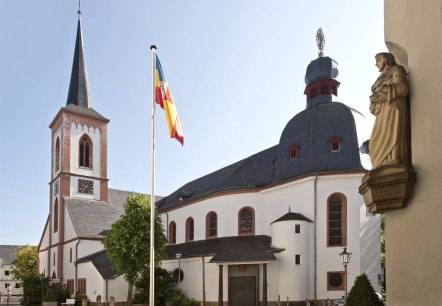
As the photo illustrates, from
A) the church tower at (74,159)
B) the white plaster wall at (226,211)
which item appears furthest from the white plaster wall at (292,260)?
the church tower at (74,159)

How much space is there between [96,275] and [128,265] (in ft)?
30.3

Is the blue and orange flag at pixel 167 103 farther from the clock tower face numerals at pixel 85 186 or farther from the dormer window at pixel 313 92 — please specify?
the clock tower face numerals at pixel 85 186

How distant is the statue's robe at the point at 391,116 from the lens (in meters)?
4.92

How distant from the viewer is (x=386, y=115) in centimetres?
503

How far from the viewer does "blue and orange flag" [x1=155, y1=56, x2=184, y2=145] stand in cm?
1566

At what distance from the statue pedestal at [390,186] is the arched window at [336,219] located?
26.8 meters

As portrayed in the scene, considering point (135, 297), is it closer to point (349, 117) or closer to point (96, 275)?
point (96, 275)

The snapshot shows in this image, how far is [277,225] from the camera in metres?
32.8

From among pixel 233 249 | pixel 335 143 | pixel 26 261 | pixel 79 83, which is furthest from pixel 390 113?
pixel 26 261

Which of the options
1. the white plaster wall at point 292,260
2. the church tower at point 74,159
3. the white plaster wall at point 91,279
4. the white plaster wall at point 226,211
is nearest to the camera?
the white plaster wall at point 292,260

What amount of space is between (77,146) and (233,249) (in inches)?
1103

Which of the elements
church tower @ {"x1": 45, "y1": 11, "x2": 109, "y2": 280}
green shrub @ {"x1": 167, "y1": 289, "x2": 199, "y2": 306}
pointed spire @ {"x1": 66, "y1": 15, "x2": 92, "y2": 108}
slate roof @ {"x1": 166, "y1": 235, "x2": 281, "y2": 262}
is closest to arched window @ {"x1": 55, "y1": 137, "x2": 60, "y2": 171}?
church tower @ {"x1": 45, "y1": 11, "x2": 109, "y2": 280}

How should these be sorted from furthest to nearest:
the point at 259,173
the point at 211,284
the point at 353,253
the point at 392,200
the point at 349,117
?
the point at 259,173, the point at 211,284, the point at 349,117, the point at 353,253, the point at 392,200

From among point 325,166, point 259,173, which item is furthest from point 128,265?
point 325,166
